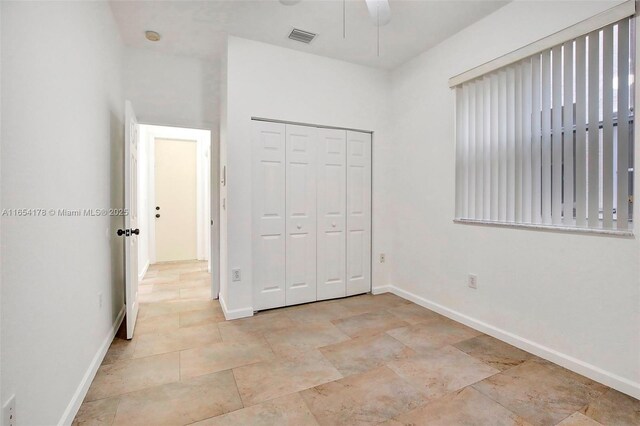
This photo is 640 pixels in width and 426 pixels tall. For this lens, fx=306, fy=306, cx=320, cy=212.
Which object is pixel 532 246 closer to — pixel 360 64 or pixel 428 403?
pixel 428 403

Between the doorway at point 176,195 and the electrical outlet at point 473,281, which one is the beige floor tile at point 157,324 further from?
the electrical outlet at point 473,281

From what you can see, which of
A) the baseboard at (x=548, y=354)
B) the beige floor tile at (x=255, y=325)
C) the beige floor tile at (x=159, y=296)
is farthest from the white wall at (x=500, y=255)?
the beige floor tile at (x=159, y=296)

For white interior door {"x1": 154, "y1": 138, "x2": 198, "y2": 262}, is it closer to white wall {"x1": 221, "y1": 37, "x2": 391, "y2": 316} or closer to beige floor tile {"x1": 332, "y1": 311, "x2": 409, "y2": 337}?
white wall {"x1": 221, "y1": 37, "x2": 391, "y2": 316}

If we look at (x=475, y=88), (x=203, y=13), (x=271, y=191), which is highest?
(x=203, y=13)

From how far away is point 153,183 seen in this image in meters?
5.60

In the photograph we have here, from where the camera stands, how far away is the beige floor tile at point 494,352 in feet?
7.19

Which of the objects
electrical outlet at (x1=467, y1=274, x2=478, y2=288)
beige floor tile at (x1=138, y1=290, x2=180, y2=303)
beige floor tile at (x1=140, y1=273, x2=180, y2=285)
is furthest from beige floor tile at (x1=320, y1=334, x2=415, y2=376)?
beige floor tile at (x1=140, y1=273, x2=180, y2=285)

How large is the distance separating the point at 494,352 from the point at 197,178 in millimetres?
5430

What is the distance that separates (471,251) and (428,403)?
152 centimetres

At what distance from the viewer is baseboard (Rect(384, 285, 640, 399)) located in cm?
185

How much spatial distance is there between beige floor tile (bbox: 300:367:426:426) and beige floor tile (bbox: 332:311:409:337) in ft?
2.19

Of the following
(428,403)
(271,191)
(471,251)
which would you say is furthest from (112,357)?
(471,251)

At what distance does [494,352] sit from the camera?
234cm

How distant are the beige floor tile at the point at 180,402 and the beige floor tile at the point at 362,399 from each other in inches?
18.4
